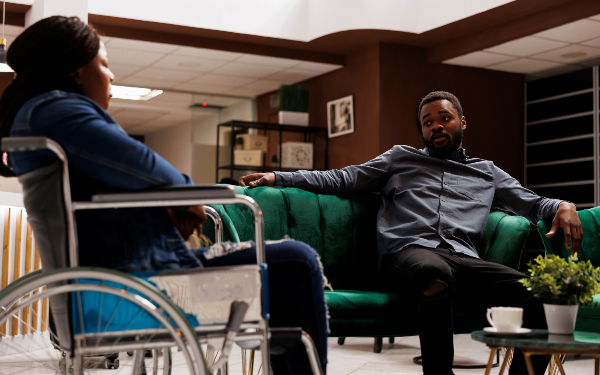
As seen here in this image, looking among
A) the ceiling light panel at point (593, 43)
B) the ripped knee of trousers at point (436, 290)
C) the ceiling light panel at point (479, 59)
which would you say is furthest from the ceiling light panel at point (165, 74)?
the ripped knee of trousers at point (436, 290)

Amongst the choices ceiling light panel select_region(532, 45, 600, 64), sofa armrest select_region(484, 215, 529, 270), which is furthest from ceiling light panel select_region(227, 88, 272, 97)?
sofa armrest select_region(484, 215, 529, 270)

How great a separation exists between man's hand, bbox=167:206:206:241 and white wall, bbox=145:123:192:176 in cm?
919

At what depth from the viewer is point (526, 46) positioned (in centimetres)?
629

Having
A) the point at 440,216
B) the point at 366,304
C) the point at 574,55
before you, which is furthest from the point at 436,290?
the point at 574,55

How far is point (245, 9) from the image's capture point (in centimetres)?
636

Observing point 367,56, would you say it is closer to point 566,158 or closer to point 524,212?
point 566,158

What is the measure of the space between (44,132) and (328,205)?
1.55 meters

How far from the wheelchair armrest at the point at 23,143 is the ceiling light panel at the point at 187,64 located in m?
6.04

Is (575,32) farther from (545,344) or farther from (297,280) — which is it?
(297,280)

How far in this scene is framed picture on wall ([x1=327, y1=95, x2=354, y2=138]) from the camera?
7223 millimetres

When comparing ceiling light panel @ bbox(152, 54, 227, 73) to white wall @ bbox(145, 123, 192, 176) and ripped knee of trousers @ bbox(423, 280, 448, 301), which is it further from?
ripped knee of trousers @ bbox(423, 280, 448, 301)

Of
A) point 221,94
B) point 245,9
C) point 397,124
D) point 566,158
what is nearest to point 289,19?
point 245,9

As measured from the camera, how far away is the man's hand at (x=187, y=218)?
4.91ft

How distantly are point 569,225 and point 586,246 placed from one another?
1.55ft
